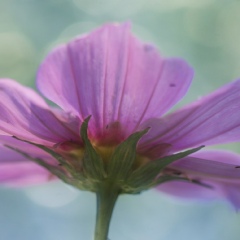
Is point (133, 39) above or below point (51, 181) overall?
above

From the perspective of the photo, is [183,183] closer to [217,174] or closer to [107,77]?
[217,174]

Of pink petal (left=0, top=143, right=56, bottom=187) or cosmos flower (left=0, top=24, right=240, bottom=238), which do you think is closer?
cosmos flower (left=0, top=24, right=240, bottom=238)

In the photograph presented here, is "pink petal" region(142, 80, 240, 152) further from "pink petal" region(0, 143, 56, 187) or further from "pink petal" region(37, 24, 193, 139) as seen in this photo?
"pink petal" region(0, 143, 56, 187)

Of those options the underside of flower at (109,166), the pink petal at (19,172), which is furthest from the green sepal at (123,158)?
the pink petal at (19,172)

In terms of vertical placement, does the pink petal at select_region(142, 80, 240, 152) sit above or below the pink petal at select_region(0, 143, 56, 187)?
above

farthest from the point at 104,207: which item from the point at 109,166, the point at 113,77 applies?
the point at 113,77

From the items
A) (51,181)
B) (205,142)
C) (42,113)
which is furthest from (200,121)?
(51,181)

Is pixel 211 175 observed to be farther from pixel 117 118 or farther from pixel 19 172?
pixel 19 172

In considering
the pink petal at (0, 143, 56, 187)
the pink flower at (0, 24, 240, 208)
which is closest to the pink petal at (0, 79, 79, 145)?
the pink flower at (0, 24, 240, 208)
